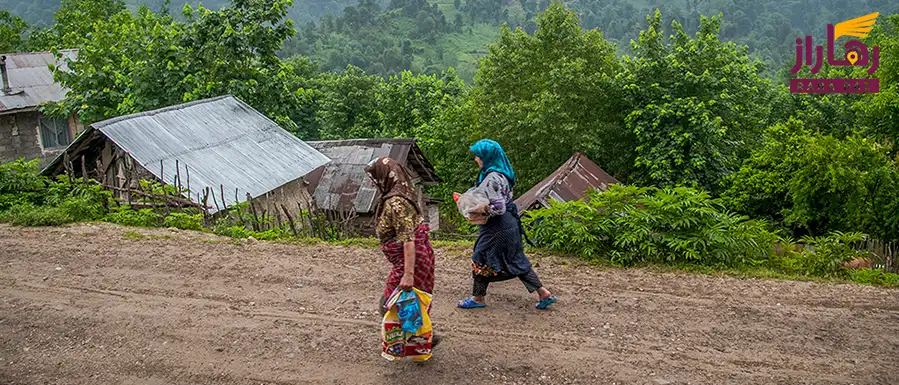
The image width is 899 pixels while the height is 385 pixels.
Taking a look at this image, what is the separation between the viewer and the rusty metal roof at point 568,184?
13.4 metres

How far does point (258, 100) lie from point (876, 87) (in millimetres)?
18344

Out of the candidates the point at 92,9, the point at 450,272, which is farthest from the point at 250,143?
the point at 92,9

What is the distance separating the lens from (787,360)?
508cm

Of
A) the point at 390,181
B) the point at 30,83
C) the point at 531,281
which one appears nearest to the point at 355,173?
the point at 30,83

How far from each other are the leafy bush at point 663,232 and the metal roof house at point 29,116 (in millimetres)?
20794

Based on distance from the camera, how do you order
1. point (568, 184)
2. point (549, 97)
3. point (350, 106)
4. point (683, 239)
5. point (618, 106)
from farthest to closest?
point (350, 106), point (618, 106), point (549, 97), point (568, 184), point (683, 239)

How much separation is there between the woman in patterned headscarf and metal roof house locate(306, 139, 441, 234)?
12667mm

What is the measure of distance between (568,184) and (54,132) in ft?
62.7

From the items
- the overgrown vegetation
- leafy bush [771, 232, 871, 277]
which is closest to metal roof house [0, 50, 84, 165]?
the overgrown vegetation

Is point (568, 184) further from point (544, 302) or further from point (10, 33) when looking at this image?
point (10, 33)

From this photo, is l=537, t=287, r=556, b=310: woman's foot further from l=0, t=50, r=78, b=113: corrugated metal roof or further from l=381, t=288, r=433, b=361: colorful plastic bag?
l=0, t=50, r=78, b=113: corrugated metal roof

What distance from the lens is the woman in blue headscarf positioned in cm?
571

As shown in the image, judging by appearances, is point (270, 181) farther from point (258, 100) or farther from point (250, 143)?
point (258, 100)

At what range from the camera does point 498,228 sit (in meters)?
5.82
